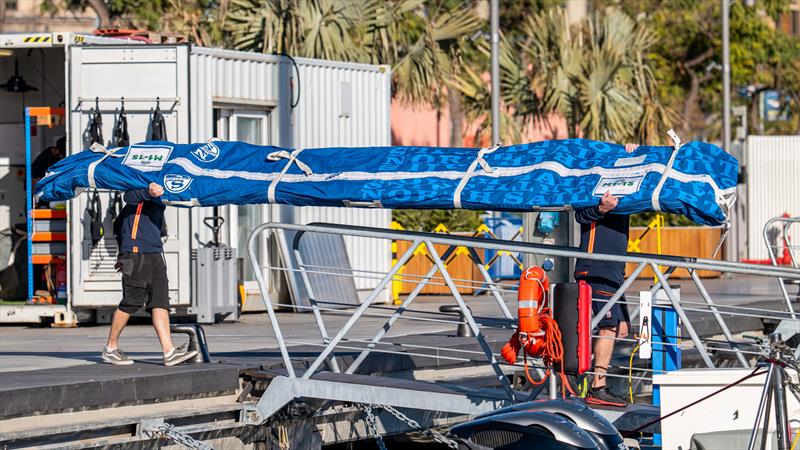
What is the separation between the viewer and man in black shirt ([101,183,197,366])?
484 inches

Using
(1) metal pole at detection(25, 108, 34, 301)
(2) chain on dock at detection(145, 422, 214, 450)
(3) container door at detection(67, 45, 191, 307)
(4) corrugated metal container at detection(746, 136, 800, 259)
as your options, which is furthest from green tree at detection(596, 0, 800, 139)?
(2) chain on dock at detection(145, 422, 214, 450)

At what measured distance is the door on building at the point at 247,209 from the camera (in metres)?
19.5

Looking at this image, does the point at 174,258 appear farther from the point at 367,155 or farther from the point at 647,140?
the point at 647,140

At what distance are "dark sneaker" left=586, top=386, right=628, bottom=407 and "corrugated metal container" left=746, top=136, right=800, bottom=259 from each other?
84.1 feet

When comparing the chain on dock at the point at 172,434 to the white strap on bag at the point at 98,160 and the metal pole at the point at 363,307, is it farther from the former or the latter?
the white strap on bag at the point at 98,160

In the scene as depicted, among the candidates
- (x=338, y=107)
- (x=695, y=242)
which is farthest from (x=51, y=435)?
(x=695, y=242)

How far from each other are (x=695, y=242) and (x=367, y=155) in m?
21.7

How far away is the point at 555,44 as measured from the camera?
99.9 ft

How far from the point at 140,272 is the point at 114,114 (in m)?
6.09

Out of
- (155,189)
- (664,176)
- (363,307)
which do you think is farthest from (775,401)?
(155,189)

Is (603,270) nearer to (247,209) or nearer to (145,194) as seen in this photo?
(145,194)

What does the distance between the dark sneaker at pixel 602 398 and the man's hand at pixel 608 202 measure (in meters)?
1.35

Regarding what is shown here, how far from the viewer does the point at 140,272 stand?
40.6 feet

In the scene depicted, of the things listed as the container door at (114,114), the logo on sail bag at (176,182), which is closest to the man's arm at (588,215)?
the logo on sail bag at (176,182)
